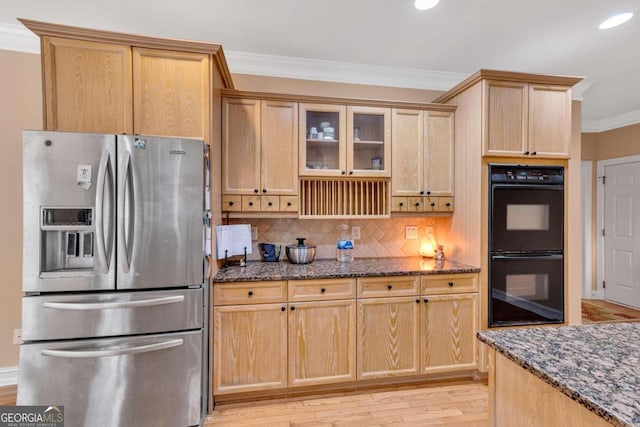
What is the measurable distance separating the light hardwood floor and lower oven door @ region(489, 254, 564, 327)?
0.65 meters

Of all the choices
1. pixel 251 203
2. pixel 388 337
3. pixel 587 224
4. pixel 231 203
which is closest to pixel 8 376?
pixel 231 203

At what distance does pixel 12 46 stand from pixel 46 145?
→ 57.1 inches

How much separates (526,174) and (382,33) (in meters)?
1.63

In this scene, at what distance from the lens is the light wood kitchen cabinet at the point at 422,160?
8.86 feet

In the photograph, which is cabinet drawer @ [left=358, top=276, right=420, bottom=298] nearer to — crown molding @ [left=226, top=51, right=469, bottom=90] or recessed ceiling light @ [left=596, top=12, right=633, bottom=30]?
crown molding @ [left=226, top=51, right=469, bottom=90]

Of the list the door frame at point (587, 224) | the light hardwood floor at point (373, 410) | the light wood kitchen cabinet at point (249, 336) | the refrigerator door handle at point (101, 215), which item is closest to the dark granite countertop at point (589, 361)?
the light hardwood floor at point (373, 410)

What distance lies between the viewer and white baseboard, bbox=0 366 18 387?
232cm

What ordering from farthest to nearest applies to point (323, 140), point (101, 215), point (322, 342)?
point (323, 140) → point (322, 342) → point (101, 215)

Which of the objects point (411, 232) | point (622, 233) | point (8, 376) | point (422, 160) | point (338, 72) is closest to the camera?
point (8, 376)

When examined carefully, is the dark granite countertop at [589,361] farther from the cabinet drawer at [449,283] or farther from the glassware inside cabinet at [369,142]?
the glassware inside cabinet at [369,142]

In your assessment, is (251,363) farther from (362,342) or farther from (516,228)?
(516,228)

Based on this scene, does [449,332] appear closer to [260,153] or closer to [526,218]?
[526,218]

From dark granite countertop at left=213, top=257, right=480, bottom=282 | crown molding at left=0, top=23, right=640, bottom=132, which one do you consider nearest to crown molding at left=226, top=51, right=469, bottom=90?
crown molding at left=0, top=23, right=640, bottom=132

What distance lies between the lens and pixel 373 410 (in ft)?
6.93
